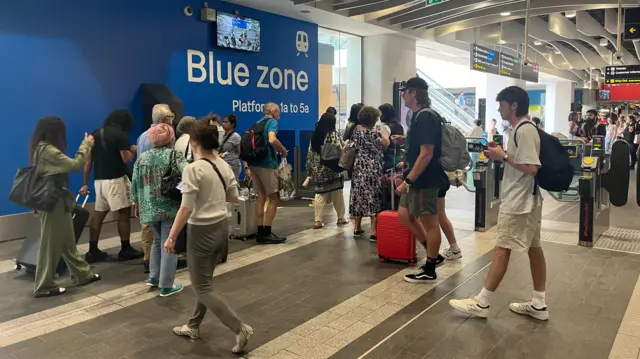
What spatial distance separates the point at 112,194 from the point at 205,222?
2.32 meters

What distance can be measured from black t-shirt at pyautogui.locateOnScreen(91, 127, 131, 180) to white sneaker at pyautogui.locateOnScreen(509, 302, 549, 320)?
A: 3.57 metres

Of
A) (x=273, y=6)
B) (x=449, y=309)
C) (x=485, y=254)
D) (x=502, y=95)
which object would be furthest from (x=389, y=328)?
(x=273, y=6)

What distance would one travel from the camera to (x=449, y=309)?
362 cm

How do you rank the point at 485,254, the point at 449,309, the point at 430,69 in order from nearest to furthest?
the point at 449,309 < the point at 485,254 < the point at 430,69

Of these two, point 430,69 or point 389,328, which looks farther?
point 430,69

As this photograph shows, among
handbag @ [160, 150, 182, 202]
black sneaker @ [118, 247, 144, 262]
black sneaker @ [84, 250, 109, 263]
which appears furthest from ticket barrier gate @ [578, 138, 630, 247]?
black sneaker @ [84, 250, 109, 263]

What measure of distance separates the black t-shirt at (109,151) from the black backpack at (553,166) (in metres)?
3.43

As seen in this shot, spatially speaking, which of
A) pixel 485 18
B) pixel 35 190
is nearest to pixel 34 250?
pixel 35 190

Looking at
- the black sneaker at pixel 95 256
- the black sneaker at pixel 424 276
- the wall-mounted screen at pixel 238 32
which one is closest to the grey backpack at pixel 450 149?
the black sneaker at pixel 424 276

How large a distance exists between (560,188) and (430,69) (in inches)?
904

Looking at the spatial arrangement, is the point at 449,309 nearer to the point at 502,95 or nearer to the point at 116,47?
the point at 502,95

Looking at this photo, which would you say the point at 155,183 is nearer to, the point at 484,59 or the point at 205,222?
the point at 205,222

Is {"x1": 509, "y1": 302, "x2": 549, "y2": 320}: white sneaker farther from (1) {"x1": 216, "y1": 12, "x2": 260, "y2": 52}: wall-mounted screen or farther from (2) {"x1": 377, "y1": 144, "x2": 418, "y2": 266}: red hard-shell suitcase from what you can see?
(1) {"x1": 216, "y1": 12, "x2": 260, "y2": 52}: wall-mounted screen

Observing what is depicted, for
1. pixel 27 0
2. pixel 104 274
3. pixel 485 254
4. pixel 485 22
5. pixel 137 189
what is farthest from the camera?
pixel 485 22
